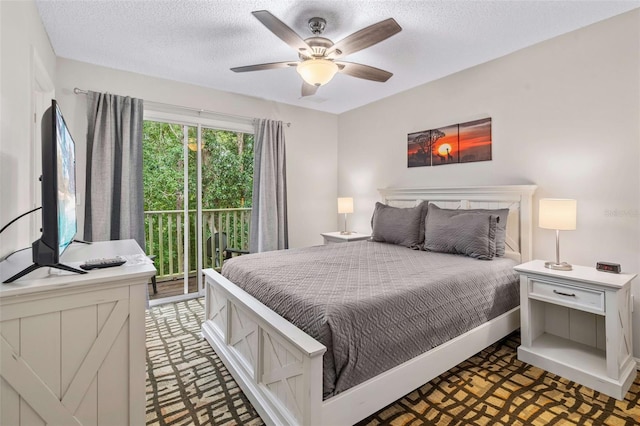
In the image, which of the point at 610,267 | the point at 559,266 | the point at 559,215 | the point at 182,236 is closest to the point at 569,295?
the point at 559,266

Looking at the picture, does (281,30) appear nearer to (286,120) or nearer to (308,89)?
(308,89)

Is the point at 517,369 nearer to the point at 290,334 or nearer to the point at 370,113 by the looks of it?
the point at 290,334

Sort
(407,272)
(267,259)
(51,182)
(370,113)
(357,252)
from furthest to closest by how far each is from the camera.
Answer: (370,113) → (357,252) → (267,259) → (407,272) → (51,182)

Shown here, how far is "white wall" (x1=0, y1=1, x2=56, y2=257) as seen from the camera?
5.18 feet

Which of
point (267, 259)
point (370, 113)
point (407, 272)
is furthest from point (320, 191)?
point (407, 272)

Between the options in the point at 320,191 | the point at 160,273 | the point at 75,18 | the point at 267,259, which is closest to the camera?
the point at 75,18

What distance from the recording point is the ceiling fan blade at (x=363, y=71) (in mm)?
2449

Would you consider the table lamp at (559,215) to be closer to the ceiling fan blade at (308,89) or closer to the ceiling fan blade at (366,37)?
the ceiling fan blade at (366,37)

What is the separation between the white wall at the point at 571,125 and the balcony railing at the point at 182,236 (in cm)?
272

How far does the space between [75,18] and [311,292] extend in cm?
272

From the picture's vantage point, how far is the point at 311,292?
1774mm

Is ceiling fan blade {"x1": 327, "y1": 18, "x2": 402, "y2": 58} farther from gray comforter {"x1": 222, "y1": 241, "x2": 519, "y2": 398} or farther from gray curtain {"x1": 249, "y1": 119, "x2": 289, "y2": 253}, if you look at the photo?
gray curtain {"x1": 249, "y1": 119, "x2": 289, "y2": 253}

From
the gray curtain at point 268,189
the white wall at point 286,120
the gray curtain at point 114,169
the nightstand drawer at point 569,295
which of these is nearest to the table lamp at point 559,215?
the nightstand drawer at point 569,295

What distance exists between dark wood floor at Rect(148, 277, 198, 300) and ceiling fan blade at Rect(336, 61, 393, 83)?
308 cm
